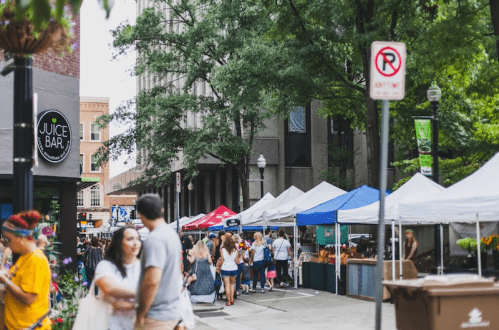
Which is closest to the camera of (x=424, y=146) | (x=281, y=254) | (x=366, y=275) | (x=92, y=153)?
(x=366, y=275)

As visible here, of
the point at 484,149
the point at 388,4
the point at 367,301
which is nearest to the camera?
the point at 367,301

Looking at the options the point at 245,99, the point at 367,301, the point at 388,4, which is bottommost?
the point at 367,301

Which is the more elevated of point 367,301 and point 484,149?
point 484,149

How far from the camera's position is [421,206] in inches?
538

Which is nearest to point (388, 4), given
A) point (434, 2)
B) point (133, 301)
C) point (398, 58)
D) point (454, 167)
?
point (434, 2)

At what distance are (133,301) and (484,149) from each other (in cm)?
2590

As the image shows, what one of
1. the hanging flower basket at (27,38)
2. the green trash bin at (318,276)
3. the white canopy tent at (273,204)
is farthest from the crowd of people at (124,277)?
the white canopy tent at (273,204)

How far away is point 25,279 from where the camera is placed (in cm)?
574

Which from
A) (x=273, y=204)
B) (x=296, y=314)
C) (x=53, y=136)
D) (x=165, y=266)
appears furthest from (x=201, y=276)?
(x=165, y=266)

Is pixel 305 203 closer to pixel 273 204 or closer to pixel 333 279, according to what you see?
pixel 333 279

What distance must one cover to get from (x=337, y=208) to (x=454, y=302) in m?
12.0

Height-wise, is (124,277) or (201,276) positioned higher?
(124,277)

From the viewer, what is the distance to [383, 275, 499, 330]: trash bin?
8.16 meters

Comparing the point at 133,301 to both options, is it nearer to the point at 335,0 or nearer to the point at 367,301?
the point at 367,301
